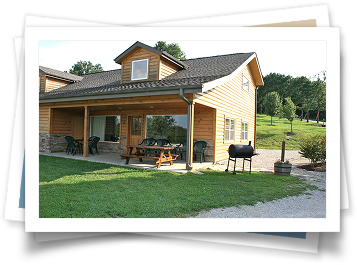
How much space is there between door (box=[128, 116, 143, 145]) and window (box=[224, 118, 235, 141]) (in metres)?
4.18

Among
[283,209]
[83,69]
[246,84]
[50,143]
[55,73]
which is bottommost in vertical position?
[283,209]

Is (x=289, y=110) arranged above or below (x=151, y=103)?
above

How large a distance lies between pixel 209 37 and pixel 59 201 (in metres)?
3.85

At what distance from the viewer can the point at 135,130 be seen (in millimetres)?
11352

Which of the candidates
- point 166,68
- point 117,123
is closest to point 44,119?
point 117,123

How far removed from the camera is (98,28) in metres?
3.37

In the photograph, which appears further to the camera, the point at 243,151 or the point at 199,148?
the point at 199,148

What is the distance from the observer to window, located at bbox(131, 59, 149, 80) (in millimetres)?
9953

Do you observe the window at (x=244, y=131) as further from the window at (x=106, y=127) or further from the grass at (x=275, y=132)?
the window at (x=106, y=127)

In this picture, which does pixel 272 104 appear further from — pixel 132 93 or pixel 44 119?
pixel 44 119

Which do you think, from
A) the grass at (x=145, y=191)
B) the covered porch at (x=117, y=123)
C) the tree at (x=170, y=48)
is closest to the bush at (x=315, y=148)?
the grass at (x=145, y=191)

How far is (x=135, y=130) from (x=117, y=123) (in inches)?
47.3

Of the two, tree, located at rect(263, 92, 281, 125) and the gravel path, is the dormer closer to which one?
the gravel path

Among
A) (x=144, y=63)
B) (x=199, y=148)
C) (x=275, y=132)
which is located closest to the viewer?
(x=199, y=148)
